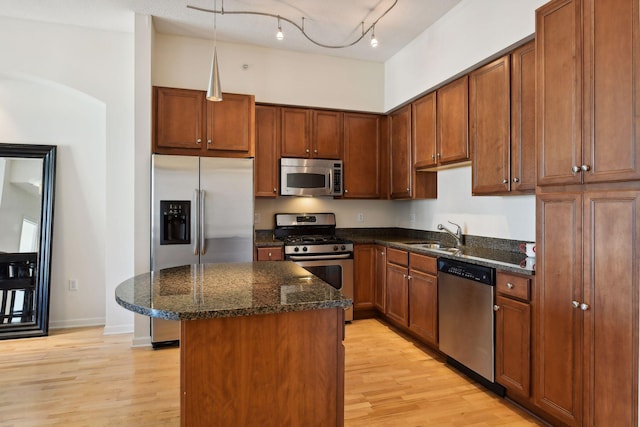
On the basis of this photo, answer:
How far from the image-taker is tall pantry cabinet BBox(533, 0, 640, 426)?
168cm

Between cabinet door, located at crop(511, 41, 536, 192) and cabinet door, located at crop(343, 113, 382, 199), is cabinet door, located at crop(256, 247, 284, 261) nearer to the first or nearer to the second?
cabinet door, located at crop(343, 113, 382, 199)

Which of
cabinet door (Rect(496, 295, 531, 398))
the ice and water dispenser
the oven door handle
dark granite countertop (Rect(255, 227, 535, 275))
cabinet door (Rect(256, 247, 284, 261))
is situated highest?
the ice and water dispenser

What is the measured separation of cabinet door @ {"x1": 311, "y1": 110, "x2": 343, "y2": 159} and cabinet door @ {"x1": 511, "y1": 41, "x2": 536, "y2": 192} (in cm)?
202

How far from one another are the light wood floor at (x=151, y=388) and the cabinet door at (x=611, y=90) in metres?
1.56

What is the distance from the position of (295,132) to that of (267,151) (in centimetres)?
39

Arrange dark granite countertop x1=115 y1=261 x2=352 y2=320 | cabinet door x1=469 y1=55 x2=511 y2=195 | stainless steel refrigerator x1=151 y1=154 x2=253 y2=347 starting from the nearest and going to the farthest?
dark granite countertop x1=115 y1=261 x2=352 y2=320 < cabinet door x1=469 y1=55 x2=511 y2=195 < stainless steel refrigerator x1=151 y1=154 x2=253 y2=347

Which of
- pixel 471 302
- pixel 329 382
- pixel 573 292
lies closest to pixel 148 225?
pixel 329 382

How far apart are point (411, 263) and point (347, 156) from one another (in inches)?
60.2

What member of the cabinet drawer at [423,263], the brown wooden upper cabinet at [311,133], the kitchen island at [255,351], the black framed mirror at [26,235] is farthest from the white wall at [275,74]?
the kitchen island at [255,351]

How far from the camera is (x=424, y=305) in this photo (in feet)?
10.6

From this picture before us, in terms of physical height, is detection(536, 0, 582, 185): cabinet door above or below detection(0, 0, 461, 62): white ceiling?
below

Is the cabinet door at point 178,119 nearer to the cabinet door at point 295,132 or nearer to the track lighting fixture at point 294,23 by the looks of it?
the track lighting fixture at point 294,23

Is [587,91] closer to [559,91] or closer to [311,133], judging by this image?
[559,91]

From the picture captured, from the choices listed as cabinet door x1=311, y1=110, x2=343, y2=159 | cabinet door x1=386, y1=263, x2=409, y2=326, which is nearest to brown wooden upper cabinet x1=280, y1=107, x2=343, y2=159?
cabinet door x1=311, y1=110, x2=343, y2=159
